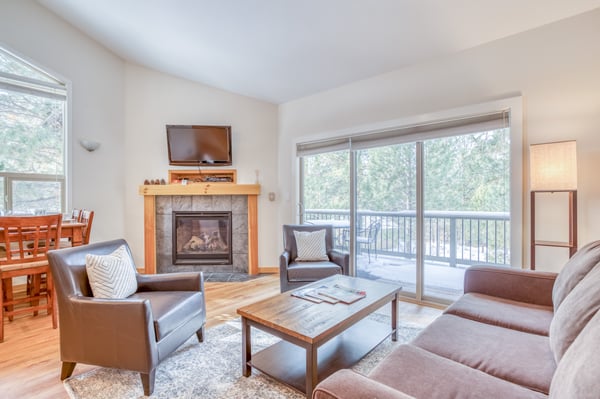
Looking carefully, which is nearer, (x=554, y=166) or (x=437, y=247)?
(x=554, y=166)

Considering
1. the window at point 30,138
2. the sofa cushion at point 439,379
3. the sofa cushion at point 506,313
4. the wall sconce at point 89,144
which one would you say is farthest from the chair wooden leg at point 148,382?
the wall sconce at point 89,144

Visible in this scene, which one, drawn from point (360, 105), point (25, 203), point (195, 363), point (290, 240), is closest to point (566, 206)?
point (360, 105)

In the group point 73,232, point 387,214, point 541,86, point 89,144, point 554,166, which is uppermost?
point 541,86

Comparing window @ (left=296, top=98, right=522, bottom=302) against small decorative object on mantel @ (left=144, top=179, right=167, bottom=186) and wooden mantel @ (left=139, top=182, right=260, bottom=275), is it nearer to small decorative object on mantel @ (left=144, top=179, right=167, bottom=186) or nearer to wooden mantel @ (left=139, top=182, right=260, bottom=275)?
wooden mantel @ (left=139, top=182, right=260, bottom=275)

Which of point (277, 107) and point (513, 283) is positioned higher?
point (277, 107)

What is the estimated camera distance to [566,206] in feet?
7.86

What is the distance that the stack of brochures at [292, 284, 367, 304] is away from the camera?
2.04 m

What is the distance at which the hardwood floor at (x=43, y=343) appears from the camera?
1.80m

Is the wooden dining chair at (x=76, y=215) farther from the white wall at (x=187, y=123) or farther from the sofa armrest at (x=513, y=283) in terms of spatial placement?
the sofa armrest at (x=513, y=283)

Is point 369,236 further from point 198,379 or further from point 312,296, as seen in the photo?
point 198,379

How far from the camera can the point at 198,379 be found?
1.85m

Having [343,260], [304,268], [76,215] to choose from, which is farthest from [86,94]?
[343,260]

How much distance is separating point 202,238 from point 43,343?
2316 mm

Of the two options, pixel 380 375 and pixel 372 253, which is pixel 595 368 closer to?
pixel 380 375
